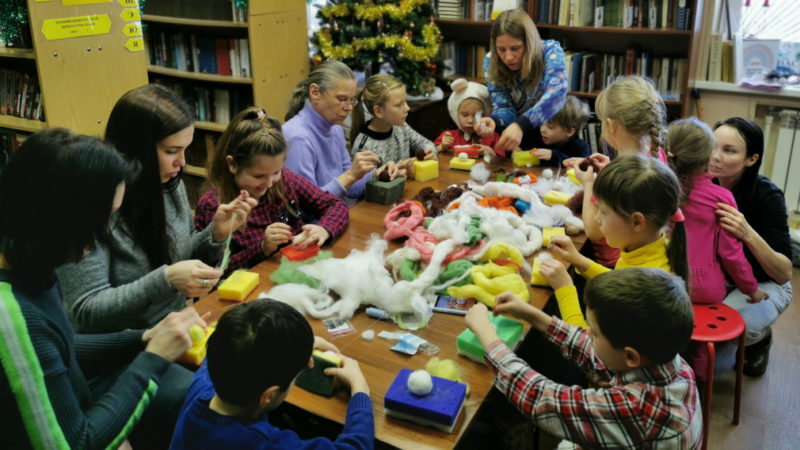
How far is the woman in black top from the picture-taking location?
242 centimetres

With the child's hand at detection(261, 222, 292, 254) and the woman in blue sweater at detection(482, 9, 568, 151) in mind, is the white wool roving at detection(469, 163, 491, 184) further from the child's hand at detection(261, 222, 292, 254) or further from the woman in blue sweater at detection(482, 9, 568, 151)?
the child's hand at detection(261, 222, 292, 254)

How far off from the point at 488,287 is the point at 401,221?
0.55 meters

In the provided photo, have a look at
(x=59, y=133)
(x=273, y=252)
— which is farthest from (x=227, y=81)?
(x=59, y=133)

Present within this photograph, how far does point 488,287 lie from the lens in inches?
70.4

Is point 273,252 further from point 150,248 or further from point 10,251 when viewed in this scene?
point 10,251

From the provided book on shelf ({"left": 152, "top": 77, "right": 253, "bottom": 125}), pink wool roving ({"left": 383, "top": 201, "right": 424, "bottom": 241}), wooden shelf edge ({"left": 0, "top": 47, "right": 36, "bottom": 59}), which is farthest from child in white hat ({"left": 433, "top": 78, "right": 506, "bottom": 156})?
wooden shelf edge ({"left": 0, "top": 47, "right": 36, "bottom": 59})

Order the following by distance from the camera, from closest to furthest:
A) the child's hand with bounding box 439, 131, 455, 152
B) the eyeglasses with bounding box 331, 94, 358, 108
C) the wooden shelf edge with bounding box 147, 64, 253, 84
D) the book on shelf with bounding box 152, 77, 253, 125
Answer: the eyeglasses with bounding box 331, 94, 358, 108 < the child's hand with bounding box 439, 131, 455, 152 < the wooden shelf edge with bounding box 147, 64, 253, 84 < the book on shelf with bounding box 152, 77, 253, 125

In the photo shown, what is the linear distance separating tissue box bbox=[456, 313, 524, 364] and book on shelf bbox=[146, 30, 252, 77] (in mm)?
3392

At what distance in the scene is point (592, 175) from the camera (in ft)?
7.85

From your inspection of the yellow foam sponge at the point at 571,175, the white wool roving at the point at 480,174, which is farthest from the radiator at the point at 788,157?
the white wool roving at the point at 480,174

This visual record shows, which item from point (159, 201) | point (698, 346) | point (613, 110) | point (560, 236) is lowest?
point (698, 346)

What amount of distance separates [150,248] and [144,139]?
332mm

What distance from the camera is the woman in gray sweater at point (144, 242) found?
1.67 meters

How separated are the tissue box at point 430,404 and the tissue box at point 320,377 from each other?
136 mm
